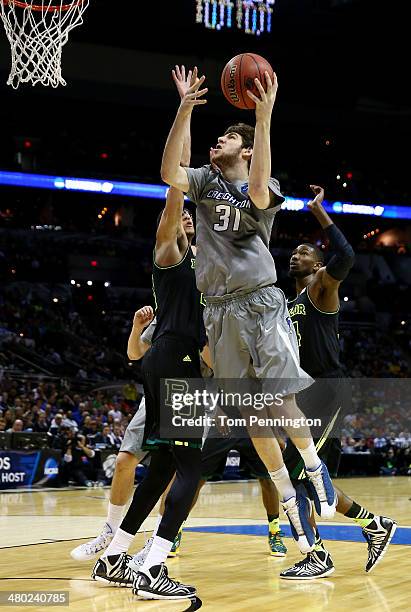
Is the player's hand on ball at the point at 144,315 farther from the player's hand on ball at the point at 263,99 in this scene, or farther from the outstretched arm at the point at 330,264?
the player's hand on ball at the point at 263,99

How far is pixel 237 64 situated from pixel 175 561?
3401 millimetres

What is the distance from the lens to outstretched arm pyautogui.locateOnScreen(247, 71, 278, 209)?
4.71m

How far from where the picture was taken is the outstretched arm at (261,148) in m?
4.71

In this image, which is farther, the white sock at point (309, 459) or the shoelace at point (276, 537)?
the shoelace at point (276, 537)

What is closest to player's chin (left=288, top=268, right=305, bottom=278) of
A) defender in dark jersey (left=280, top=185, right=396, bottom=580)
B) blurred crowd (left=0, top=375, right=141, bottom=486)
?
defender in dark jersey (left=280, top=185, right=396, bottom=580)

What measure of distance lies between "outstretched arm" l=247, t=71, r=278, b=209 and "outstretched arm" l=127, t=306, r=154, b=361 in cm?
123

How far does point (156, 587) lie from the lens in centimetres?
463

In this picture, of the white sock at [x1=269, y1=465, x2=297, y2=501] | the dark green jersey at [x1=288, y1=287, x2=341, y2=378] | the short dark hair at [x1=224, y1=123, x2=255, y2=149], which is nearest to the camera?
the white sock at [x1=269, y1=465, x2=297, y2=501]

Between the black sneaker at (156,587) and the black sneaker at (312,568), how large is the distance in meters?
0.91

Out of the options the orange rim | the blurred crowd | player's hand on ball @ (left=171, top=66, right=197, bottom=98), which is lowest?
the blurred crowd

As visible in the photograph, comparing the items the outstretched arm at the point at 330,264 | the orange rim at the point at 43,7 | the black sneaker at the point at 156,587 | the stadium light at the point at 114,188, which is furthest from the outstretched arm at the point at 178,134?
the stadium light at the point at 114,188

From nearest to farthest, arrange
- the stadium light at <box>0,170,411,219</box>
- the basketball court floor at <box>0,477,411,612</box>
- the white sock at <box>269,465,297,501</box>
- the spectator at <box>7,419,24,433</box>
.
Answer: the basketball court floor at <box>0,477,411,612</box> → the white sock at <box>269,465,297,501</box> → the spectator at <box>7,419,24,433</box> → the stadium light at <box>0,170,411,219</box>

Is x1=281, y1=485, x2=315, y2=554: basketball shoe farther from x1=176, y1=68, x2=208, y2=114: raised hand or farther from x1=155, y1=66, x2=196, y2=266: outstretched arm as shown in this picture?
x1=176, y1=68, x2=208, y2=114: raised hand

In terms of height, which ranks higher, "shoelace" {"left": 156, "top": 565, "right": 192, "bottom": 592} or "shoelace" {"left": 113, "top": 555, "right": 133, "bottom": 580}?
"shoelace" {"left": 156, "top": 565, "right": 192, "bottom": 592}
